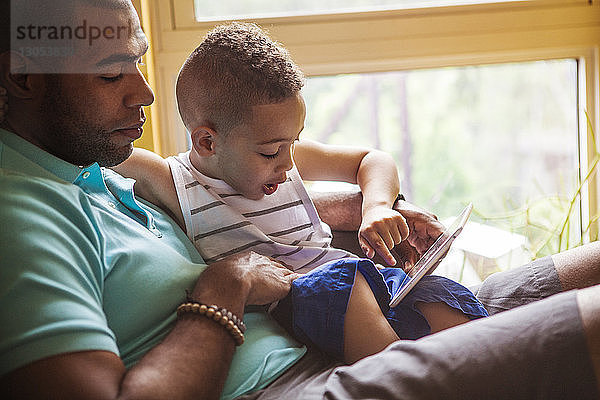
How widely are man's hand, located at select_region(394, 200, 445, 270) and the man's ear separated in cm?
84

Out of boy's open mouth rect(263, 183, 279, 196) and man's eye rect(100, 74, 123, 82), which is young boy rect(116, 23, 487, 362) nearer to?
boy's open mouth rect(263, 183, 279, 196)

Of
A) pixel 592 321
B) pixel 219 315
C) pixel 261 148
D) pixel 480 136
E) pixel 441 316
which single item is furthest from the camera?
pixel 480 136

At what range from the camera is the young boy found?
4.18ft

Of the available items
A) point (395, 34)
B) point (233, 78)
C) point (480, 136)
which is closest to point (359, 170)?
point (233, 78)

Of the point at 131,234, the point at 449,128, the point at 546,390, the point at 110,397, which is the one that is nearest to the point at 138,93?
the point at 131,234

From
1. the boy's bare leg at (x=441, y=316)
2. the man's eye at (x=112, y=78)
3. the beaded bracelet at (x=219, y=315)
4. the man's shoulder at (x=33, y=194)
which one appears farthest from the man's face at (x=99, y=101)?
the boy's bare leg at (x=441, y=316)

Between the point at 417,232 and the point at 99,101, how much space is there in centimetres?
76

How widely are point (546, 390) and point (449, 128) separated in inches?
68.7

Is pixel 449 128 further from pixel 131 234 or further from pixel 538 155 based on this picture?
pixel 131 234

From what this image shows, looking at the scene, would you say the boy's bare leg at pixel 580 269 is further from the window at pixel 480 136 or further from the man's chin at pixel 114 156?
the window at pixel 480 136

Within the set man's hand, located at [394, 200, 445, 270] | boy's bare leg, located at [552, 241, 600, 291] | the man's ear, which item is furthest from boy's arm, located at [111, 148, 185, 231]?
boy's bare leg, located at [552, 241, 600, 291]

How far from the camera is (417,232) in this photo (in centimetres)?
154

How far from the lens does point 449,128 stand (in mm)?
2529

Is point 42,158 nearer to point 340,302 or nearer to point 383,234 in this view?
point 340,302
